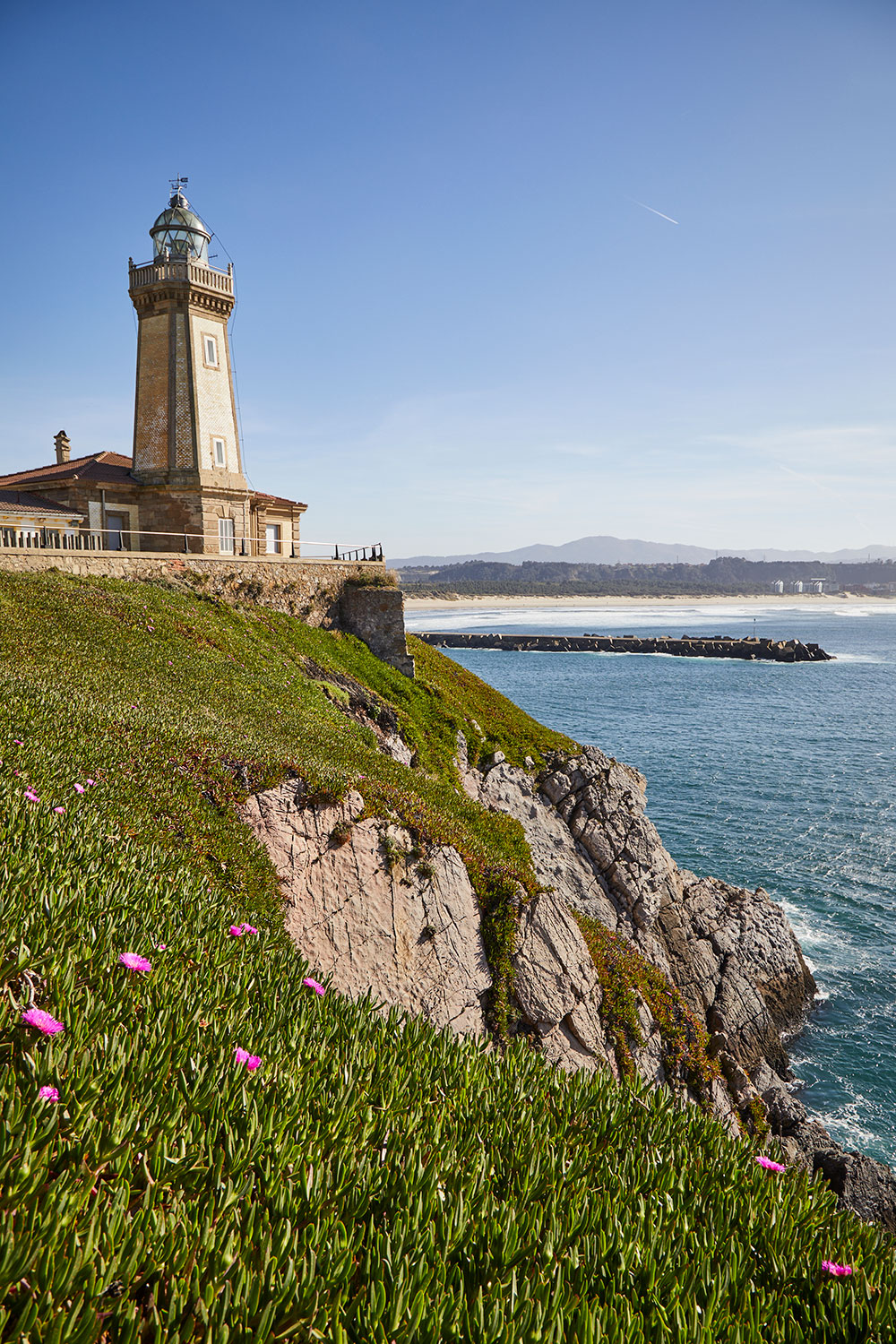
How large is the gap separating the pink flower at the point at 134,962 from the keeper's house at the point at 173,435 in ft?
95.3

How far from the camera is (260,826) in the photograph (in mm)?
10977

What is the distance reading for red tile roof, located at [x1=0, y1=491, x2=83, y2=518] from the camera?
29.5m

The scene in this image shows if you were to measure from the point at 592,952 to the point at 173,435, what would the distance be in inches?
1134

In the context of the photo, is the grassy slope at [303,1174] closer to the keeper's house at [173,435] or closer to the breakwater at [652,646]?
the keeper's house at [173,435]

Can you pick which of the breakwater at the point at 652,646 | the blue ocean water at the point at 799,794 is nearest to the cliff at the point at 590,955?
the blue ocean water at the point at 799,794

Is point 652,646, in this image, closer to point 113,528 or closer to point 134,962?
point 113,528

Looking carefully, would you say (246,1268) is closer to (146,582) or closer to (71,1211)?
(71,1211)

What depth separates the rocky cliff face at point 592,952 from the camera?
443 inches

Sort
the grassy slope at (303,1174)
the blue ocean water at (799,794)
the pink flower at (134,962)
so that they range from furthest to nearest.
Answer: the blue ocean water at (799,794) → the pink flower at (134,962) → the grassy slope at (303,1174)

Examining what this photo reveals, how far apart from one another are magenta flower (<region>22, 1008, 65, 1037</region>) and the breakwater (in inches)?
3839

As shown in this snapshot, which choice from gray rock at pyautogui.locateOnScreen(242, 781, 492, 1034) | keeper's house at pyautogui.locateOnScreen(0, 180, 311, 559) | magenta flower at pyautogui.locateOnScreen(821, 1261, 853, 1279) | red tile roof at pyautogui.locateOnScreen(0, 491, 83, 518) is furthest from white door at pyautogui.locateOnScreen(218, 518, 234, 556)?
magenta flower at pyautogui.locateOnScreen(821, 1261, 853, 1279)

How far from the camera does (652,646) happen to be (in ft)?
365

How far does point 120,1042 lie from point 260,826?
716 centimetres

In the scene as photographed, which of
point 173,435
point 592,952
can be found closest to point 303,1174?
point 592,952
